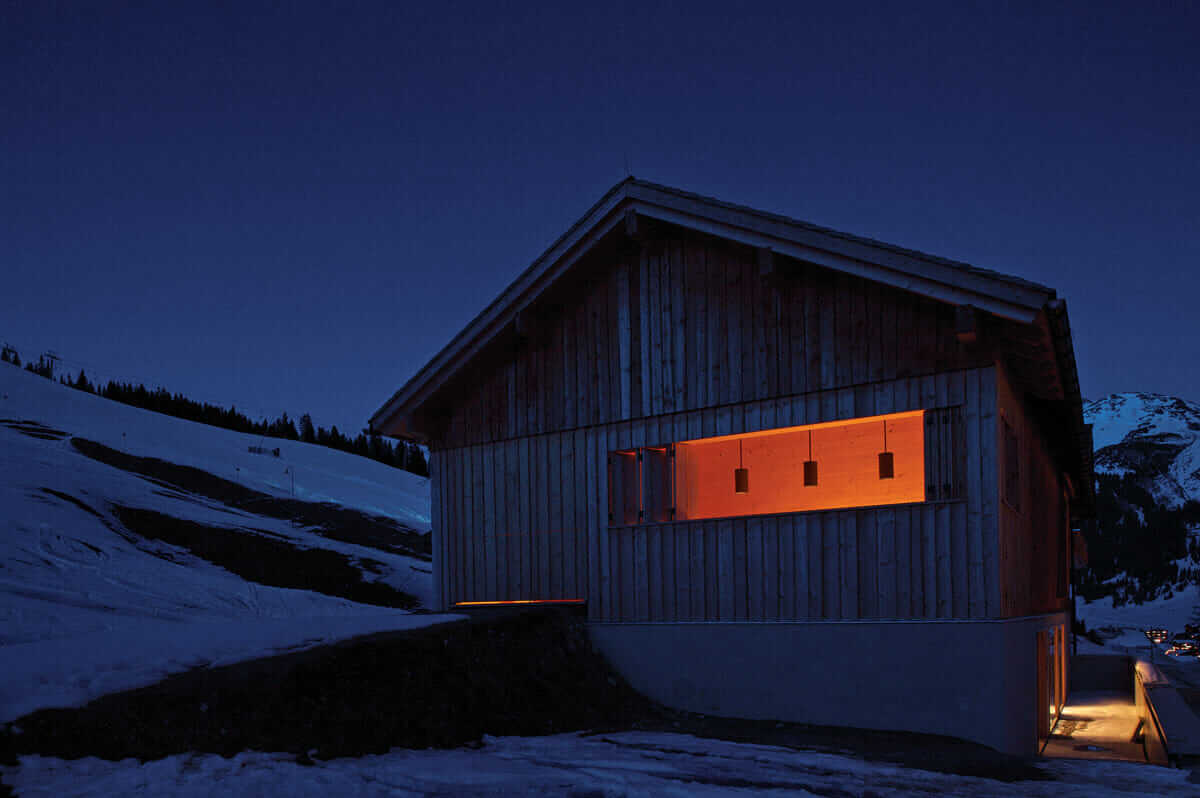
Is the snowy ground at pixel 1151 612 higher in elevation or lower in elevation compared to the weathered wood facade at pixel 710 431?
lower

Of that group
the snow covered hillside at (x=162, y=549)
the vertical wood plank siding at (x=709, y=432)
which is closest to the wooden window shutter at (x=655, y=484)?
the vertical wood plank siding at (x=709, y=432)

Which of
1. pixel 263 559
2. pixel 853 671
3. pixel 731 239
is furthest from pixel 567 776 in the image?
pixel 263 559

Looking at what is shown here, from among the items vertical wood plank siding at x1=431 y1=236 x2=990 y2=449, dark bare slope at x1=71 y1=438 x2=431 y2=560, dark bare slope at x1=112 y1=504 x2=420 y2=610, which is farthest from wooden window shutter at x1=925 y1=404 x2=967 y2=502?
dark bare slope at x1=71 y1=438 x2=431 y2=560

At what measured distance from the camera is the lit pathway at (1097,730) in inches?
448

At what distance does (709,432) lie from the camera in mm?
11289

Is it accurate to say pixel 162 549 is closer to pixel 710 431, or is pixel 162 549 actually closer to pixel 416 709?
pixel 416 709

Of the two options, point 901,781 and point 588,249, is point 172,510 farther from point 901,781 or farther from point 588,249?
point 901,781

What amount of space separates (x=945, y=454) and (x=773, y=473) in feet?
19.5

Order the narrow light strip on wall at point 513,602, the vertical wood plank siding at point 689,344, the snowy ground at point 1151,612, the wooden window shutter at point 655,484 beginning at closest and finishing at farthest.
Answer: the vertical wood plank siding at point 689,344, the wooden window shutter at point 655,484, the narrow light strip on wall at point 513,602, the snowy ground at point 1151,612

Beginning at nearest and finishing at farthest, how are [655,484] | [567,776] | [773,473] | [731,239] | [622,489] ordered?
[567,776] → [731,239] → [655,484] → [622,489] → [773,473]

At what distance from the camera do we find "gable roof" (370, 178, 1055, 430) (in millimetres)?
8914

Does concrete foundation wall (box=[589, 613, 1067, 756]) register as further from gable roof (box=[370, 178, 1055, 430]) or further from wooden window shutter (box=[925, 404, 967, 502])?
gable roof (box=[370, 178, 1055, 430])

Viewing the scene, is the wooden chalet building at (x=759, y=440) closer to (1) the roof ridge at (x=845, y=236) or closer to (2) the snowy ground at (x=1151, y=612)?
(1) the roof ridge at (x=845, y=236)

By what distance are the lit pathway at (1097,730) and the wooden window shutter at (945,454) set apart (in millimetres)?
3220
